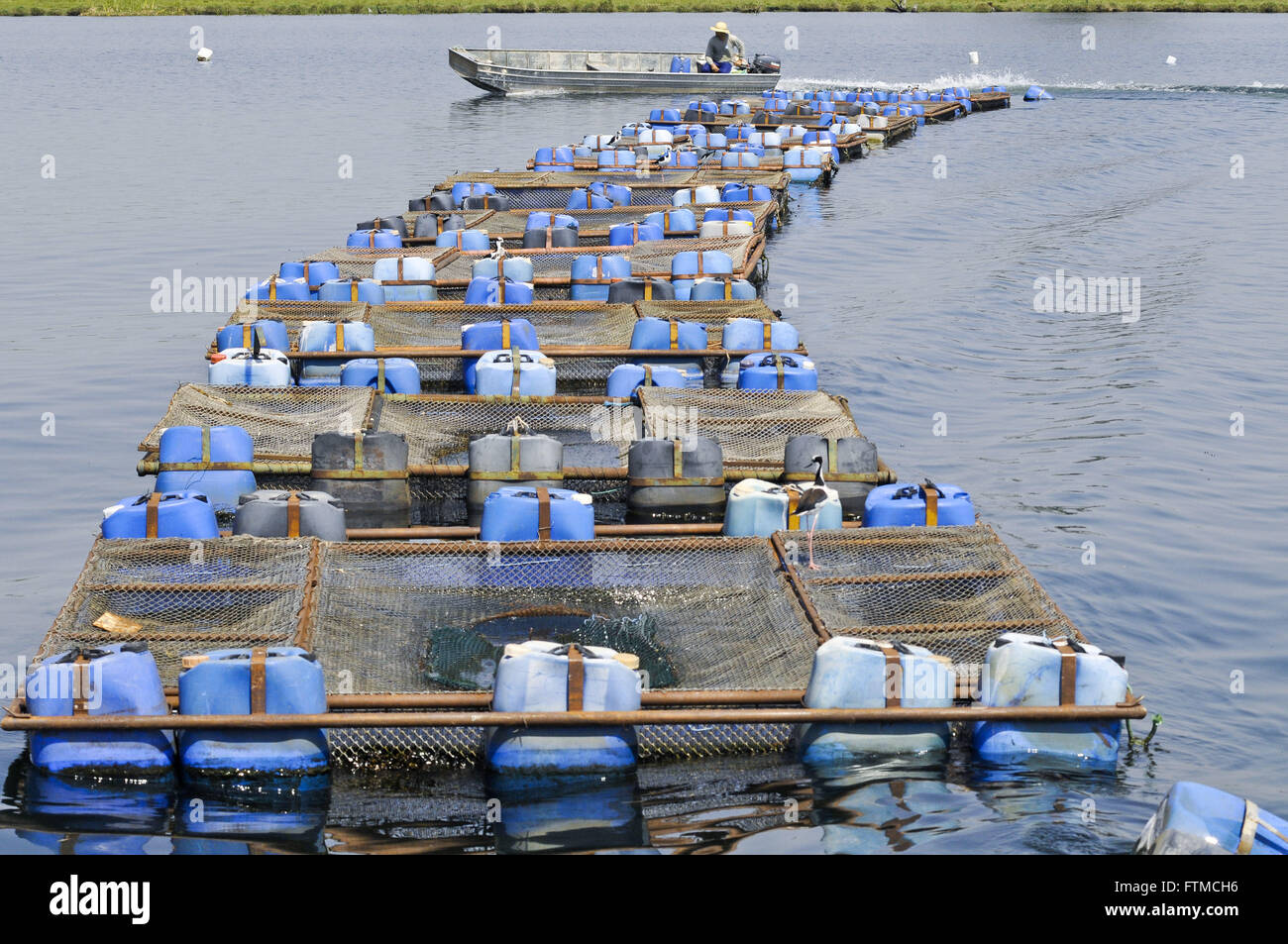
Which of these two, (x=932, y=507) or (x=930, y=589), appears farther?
(x=932, y=507)

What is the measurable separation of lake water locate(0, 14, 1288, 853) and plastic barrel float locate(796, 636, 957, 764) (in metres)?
0.20

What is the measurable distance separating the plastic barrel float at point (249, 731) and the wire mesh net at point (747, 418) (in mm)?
6233

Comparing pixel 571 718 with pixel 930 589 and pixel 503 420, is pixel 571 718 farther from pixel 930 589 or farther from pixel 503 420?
pixel 503 420

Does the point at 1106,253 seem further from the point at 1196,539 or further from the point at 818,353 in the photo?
the point at 1196,539

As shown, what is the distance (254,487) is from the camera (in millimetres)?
14125

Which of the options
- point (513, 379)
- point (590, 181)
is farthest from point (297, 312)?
point (590, 181)

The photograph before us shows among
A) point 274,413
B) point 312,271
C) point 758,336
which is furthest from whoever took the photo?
point 312,271

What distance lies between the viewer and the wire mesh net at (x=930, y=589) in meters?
Result: 10.5

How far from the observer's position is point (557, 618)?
11484mm

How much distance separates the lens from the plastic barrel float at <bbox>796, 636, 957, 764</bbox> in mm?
9367

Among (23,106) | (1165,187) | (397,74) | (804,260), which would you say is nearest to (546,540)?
(804,260)

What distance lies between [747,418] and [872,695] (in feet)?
20.8

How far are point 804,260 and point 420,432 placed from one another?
1669cm

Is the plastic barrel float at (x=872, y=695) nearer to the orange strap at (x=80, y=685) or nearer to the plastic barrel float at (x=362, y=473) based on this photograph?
the orange strap at (x=80, y=685)
